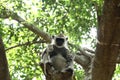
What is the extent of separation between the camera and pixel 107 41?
3.50 meters

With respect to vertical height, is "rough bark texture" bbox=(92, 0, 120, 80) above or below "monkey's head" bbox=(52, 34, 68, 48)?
above

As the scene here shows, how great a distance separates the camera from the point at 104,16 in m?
3.35

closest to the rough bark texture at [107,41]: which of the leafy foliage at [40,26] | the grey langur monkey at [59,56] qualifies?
the grey langur monkey at [59,56]

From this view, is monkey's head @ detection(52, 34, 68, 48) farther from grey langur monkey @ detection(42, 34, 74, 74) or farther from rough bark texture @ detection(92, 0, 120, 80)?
rough bark texture @ detection(92, 0, 120, 80)

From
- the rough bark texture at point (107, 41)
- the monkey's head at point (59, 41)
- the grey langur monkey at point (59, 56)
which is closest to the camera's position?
the rough bark texture at point (107, 41)

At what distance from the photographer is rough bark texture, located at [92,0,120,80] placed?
327cm

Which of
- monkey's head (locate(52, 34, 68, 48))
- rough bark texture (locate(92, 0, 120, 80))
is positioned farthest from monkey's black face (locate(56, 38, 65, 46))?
rough bark texture (locate(92, 0, 120, 80))

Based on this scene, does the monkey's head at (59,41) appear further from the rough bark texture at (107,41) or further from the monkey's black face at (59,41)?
the rough bark texture at (107,41)

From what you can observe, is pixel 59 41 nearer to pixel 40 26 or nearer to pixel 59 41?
pixel 59 41

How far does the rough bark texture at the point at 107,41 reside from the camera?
3.27 meters

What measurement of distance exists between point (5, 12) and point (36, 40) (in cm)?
165

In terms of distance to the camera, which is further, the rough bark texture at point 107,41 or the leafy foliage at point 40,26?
the leafy foliage at point 40,26

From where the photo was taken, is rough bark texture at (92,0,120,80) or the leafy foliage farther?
the leafy foliage

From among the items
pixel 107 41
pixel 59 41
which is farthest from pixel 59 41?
pixel 107 41
